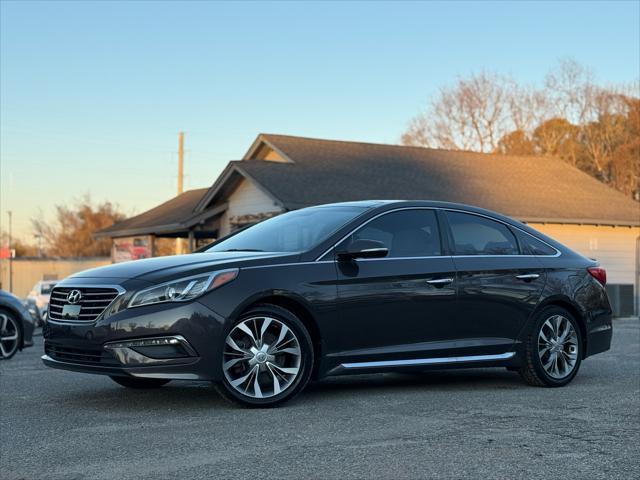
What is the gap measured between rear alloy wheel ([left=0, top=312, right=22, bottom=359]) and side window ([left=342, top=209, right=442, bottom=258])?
617 centimetres

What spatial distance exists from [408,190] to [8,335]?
1786 centimetres

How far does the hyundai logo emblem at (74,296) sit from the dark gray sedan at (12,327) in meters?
5.39

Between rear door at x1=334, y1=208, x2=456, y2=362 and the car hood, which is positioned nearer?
the car hood

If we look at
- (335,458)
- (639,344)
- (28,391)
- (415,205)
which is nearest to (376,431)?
(335,458)

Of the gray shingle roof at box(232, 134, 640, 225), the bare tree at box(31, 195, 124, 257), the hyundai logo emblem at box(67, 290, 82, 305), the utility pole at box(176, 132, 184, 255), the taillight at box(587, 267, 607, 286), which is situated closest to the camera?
the hyundai logo emblem at box(67, 290, 82, 305)

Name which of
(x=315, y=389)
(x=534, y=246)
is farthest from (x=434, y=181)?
(x=315, y=389)

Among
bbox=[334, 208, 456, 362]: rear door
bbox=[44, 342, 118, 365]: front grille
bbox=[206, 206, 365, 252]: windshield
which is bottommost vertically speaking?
bbox=[44, 342, 118, 365]: front grille

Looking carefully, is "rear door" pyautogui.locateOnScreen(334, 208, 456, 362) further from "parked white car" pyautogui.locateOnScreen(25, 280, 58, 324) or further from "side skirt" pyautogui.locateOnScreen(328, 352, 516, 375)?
"parked white car" pyautogui.locateOnScreen(25, 280, 58, 324)

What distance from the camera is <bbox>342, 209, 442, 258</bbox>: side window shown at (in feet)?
26.1

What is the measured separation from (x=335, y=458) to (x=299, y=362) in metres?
1.90

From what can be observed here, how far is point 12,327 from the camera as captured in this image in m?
12.3

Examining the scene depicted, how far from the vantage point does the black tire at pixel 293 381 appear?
6.87m

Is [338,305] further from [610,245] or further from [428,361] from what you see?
[610,245]

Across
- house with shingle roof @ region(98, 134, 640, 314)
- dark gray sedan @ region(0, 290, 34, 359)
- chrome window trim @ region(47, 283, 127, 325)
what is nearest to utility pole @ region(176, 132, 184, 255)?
house with shingle roof @ region(98, 134, 640, 314)
